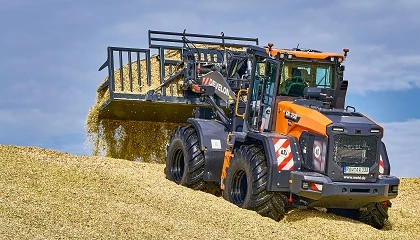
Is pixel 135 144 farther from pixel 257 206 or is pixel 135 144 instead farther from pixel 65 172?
pixel 257 206

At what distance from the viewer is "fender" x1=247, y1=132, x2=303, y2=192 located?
12469mm

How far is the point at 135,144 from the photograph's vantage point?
59.9 feet

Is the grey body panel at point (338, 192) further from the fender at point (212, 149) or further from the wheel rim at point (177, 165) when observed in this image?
the wheel rim at point (177, 165)

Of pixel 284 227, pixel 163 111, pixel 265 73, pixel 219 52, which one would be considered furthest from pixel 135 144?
pixel 284 227

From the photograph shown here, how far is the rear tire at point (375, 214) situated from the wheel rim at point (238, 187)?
1918 millimetres

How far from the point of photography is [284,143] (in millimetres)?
12664

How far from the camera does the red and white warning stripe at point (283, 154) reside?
12.5 metres

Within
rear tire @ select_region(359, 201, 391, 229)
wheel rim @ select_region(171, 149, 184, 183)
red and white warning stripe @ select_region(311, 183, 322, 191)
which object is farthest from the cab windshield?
wheel rim @ select_region(171, 149, 184, 183)

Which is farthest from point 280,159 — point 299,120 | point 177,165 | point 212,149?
point 177,165

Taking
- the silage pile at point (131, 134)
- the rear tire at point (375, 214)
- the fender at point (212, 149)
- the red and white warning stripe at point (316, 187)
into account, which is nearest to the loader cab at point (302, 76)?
the red and white warning stripe at point (316, 187)

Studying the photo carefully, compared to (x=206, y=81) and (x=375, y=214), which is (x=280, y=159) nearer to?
(x=375, y=214)

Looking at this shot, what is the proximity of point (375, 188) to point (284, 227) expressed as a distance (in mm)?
1558

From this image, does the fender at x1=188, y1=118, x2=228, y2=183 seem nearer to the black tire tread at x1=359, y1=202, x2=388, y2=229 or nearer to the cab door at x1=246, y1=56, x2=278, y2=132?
the cab door at x1=246, y1=56, x2=278, y2=132

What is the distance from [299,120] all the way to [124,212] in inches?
121
